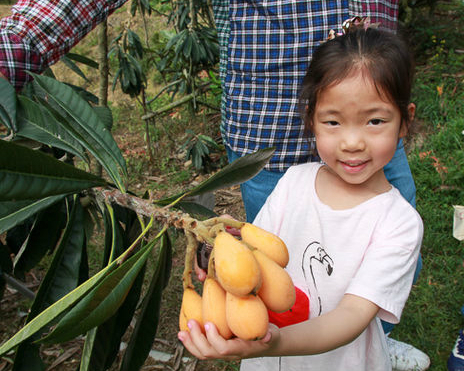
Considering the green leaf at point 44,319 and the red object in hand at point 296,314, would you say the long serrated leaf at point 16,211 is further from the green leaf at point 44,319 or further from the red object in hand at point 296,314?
the red object in hand at point 296,314

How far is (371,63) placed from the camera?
1.04 m

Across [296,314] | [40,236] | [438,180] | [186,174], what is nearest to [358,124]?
[296,314]

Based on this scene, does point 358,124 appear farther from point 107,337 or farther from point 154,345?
point 154,345

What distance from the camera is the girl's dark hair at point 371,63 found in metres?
1.03

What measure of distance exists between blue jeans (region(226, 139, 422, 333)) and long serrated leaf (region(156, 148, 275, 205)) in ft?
2.22

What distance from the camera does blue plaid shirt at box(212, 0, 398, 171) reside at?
1379 mm

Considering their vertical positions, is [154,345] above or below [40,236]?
below

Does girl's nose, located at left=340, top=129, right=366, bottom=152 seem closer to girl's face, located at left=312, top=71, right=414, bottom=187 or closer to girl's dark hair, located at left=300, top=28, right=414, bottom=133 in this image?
girl's face, located at left=312, top=71, right=414, bottom=187

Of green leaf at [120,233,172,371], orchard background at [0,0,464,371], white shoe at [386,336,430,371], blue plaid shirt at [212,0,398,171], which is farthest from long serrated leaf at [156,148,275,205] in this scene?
white shoe at [386,336,430,371]

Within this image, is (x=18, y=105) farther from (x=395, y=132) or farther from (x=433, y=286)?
(x=433, y=286)

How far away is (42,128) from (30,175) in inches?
14.5

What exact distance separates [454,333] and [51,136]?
2.05m

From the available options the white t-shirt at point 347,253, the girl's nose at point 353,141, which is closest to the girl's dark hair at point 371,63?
the girl's nose at point 353,141

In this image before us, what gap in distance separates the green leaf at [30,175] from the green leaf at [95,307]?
0.18m
